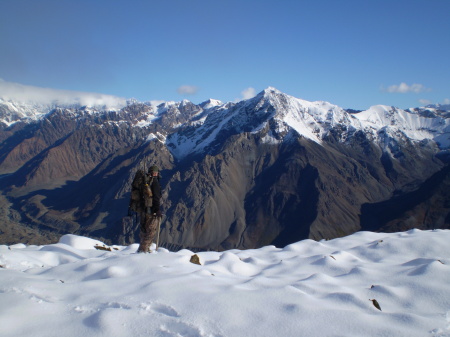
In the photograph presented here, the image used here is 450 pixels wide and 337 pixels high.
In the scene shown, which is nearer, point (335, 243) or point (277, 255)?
point (277, 255)

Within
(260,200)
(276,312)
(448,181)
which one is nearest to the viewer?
(276,312)

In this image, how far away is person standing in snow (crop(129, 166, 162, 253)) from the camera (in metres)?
12.4

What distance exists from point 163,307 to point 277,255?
901cm

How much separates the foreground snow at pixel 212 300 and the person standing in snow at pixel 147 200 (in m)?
2.52

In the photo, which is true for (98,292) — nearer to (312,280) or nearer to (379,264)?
(312,280)

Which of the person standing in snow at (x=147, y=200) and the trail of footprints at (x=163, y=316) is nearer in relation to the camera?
the trail of footprints at (x=163, y=316)

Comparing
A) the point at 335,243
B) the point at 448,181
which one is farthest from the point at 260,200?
the point at 335,243

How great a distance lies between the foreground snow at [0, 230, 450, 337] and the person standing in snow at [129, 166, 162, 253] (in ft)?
8.27

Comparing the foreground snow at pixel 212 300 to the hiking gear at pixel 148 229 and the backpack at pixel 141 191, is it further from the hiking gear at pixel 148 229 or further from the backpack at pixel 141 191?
the backpack at pixel 141 191

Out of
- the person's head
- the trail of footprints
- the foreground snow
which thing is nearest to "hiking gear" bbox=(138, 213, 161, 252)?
the person's head

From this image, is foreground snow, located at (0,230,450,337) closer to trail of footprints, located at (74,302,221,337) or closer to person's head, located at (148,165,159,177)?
trail of footprints, located at (74,302,221,337)

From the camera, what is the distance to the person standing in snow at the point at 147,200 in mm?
12422

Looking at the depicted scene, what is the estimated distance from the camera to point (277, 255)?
14.5 metres

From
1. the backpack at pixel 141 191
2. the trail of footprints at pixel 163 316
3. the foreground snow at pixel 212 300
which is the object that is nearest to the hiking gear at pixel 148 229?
the backpack at pixel 141 191
